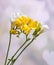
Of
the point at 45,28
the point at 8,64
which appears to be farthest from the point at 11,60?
the point at 45,28

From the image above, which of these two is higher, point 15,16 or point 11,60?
point 15,16

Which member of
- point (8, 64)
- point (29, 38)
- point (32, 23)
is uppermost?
point (32, 23)

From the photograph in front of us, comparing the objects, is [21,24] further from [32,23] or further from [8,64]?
[8,64]

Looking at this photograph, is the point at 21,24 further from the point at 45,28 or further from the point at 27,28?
the point at 45,28

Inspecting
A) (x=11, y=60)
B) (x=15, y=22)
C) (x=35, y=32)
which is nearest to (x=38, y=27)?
(x=35, y=32)

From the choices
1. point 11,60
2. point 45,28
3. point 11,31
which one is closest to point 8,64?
point 11,60
